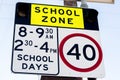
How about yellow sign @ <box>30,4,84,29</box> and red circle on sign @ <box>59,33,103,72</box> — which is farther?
yellow sign @ <box>30,4,84,29</box>

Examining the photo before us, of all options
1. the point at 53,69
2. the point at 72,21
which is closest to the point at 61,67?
the point at 53,69

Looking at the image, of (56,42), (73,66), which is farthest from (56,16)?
(73,66)

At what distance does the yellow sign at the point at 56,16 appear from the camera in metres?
2.98

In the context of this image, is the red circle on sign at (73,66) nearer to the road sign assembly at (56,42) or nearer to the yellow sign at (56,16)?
the road sign assembly at (56,42)

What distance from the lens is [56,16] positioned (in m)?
3.07

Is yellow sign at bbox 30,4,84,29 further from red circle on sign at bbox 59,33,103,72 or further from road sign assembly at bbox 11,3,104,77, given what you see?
red circle on sign at bbox 59,33,103,72

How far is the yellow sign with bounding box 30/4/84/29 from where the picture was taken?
298 cm

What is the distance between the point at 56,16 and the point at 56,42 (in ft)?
1.14

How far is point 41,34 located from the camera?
2865 millimetres

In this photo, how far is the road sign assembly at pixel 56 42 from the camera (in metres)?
2.69

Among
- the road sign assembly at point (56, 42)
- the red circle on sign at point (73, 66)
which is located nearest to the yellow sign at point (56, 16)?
the road sign assembly at point (56, 42)

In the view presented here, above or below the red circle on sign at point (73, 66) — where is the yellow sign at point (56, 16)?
above

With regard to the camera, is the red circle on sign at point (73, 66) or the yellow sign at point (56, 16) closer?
the red circle on sign at point (73, 66)

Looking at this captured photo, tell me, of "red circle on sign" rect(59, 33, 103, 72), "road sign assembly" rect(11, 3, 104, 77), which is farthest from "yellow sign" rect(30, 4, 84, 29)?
"red circle on sign" rect(59, 33, 103, 72)
